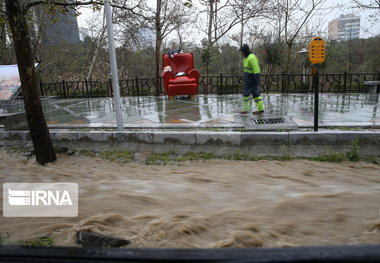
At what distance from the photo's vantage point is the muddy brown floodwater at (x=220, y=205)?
284 centimetres

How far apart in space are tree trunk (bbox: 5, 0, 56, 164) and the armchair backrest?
6.60 meters

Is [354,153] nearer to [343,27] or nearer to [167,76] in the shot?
[167,76]

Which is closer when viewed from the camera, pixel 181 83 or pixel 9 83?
pixel 9 83

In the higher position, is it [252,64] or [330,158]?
[252,64]

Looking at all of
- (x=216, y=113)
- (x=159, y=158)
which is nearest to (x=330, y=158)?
(x=159, y=158)

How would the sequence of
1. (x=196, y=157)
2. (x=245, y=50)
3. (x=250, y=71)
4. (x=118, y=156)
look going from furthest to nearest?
(x=250, y=71)
(x=245, y=50)
(x=118, y=156)
(x=196, y=157)

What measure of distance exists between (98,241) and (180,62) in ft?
32.2

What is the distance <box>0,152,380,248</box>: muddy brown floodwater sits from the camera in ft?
9.33

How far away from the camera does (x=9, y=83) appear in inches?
330

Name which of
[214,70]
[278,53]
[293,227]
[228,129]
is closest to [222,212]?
[293,227]

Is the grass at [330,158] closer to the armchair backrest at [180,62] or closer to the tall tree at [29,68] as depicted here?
the tall tree at [29,68]

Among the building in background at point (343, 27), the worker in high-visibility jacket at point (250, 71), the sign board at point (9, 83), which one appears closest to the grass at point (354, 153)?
the worker in high-visibility jacket at point (250, 71)

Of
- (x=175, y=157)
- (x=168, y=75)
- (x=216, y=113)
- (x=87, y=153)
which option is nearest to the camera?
(x=175, y=157)

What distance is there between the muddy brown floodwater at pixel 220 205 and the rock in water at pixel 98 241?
0.10 m
